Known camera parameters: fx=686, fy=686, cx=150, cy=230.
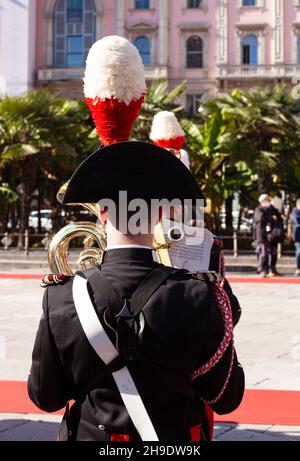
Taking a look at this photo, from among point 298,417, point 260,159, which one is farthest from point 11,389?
point 260,159

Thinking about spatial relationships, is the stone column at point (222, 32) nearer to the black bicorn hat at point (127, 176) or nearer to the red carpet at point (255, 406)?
the red carpet at point (255, 406)

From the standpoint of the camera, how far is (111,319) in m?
2.11

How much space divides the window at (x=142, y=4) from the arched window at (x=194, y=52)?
10.3 ft

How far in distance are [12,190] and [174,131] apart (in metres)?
18.5

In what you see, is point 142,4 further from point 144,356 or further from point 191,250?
point 144,356

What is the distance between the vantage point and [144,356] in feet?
7.00

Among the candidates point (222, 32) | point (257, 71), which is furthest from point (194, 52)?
point (257, 71)

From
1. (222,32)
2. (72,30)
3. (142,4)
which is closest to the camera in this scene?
(222,32)

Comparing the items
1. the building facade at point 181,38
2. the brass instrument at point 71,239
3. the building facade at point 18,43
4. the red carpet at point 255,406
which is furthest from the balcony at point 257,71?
the brass instrument at point 71,239

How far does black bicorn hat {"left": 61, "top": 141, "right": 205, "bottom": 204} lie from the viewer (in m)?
2.20

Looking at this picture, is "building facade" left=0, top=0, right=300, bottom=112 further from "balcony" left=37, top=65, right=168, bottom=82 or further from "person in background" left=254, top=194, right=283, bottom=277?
"person in background" left=254, top=194, right=283, bottom=277

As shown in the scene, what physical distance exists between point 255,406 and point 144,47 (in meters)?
37.1

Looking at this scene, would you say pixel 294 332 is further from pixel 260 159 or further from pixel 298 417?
pixel 260 159

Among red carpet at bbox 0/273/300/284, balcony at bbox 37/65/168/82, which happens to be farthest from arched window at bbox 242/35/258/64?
red carpet at bbox 0/273/300/284
